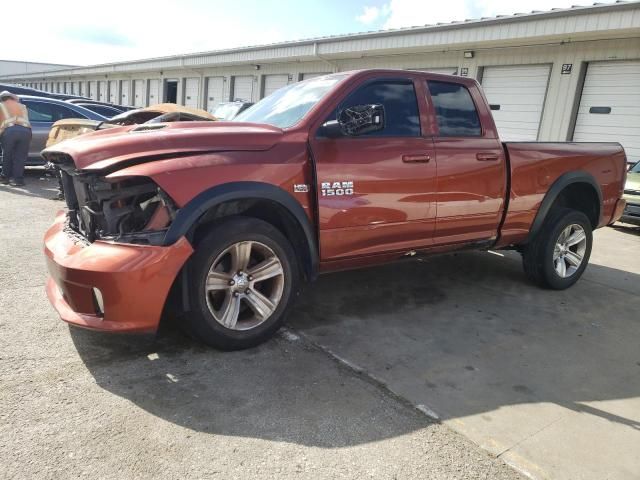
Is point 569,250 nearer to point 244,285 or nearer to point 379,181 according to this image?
point 379,181

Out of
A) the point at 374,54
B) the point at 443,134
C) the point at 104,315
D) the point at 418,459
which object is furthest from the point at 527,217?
the point at 374,54

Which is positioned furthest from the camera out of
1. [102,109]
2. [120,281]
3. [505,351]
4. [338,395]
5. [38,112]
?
[102,109]

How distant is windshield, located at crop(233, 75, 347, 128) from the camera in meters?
3.82

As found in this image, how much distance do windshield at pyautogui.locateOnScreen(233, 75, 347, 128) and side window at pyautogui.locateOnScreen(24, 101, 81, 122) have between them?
8.56 m

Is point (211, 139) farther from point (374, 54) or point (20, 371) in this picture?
point (374, 54)

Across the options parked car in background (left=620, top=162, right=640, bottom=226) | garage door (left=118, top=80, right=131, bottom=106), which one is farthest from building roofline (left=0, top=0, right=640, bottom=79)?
garage door (left=118, top=80, right=131, bottom=106)

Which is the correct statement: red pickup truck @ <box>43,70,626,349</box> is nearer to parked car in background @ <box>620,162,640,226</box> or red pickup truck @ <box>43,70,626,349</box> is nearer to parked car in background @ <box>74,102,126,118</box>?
parked car in background @ <box>620,162,640,226</box>

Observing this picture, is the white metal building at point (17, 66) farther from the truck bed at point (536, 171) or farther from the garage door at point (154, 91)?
the truck bed at point (536, 171)

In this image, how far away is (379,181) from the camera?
12.5 ft

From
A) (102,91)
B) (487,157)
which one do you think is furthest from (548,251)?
(102,91)

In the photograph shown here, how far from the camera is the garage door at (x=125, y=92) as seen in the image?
36.1 m

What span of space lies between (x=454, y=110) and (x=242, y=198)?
7.44 feet

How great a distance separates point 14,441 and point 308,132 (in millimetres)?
2454

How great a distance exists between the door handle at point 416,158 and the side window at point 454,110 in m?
0.33
